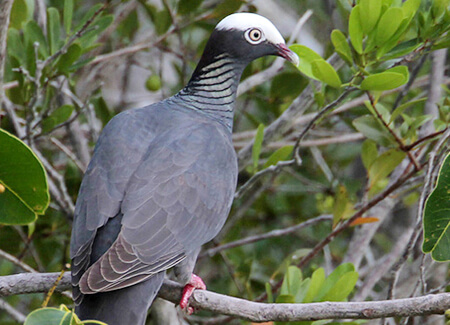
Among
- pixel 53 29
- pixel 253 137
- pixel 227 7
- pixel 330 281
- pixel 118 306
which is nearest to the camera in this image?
pixel 118 306

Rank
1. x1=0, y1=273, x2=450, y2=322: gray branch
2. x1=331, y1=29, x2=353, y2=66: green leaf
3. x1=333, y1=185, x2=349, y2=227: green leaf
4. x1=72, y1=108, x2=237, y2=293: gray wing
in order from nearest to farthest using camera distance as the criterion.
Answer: x1=0, y1=273, x2=450, y2=322: gray branch < x1=72, y1=108, x2=237, y2=293: gray wing < x1=331, y1=29, x2=353, y2=66: green leaf < x1=333, y1=185, x2=349, y2=227: green leaf

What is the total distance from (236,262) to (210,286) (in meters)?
0.29

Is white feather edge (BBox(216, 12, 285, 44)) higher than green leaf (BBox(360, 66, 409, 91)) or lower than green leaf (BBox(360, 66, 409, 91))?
higher

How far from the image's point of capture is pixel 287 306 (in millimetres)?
2184

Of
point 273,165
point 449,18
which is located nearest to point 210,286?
point 273,165

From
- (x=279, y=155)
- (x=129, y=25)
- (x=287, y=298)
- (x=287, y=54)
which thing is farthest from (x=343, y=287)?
(x=129, y=25)

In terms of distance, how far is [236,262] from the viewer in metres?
3.95

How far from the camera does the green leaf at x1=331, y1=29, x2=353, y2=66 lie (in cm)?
272

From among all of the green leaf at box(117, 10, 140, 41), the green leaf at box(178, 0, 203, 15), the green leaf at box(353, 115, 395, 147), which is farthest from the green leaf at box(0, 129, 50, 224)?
the green leaf at box(117, 10, 140, 41)

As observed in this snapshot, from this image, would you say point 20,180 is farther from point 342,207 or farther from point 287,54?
point 342,207

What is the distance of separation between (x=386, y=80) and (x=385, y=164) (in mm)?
645

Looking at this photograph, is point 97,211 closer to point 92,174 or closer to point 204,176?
point 92,174

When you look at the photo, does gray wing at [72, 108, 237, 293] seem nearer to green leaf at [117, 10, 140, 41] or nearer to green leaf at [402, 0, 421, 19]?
green leaf at [402, 0, 421, 19]

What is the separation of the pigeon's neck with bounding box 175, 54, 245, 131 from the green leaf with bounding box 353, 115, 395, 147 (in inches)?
25.9
